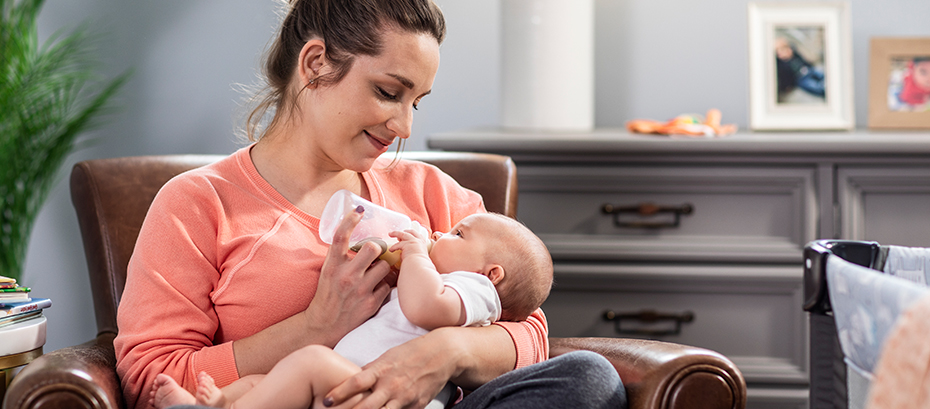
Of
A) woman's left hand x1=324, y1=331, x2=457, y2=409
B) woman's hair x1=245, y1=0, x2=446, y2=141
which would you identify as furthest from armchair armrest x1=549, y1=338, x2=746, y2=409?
woman's hair x1=245, y1=0, x2=446, y2=141

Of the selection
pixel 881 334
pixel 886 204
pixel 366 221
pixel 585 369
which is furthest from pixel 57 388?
pixel 886 204

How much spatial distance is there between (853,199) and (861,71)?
2.20 feet

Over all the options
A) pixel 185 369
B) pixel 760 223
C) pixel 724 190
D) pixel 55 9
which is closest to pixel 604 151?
pixel 724 190

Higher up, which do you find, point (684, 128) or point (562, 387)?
point (684, 128)

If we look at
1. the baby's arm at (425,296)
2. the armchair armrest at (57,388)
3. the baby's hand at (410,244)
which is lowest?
the armchair armrest at (57,388)

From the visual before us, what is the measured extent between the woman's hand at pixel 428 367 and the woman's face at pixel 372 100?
13.5 inches

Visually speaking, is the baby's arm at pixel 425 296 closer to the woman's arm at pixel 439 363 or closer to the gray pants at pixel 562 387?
the woman's arm at pixel 439 363

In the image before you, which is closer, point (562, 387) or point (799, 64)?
point (562, 387)

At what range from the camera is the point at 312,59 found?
1.23m

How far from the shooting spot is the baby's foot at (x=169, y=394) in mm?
1034

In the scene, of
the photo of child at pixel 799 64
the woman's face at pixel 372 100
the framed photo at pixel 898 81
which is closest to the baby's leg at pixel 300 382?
the woman's face at pixel 372 100

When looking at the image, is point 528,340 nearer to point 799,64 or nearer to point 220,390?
point 220,390

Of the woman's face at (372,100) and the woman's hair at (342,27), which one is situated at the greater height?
the woman's hair at (342,27)

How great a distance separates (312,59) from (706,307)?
1197 millimetres
